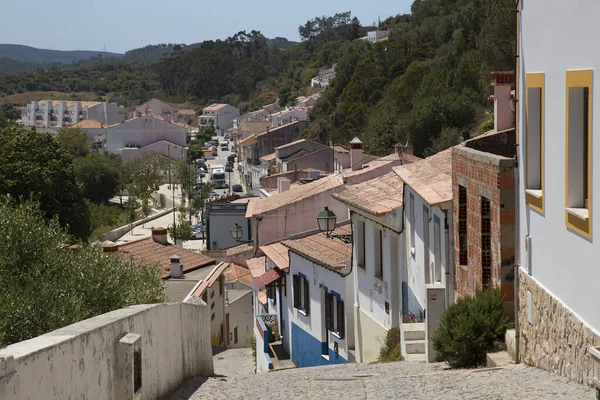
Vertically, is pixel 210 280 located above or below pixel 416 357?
below

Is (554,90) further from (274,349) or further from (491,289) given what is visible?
(274,349)

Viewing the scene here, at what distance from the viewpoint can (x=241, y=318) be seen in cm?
3697

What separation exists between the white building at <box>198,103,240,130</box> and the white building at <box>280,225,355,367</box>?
15206 centimetres

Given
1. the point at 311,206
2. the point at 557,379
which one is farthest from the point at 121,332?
the point at 311,206

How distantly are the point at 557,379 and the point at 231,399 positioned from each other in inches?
158

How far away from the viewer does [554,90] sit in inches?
367

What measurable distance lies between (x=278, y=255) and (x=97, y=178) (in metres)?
69.2

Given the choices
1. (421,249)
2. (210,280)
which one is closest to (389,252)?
(421,249)

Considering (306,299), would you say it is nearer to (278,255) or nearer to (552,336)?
(278,255)

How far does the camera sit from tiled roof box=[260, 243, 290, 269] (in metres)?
25.7

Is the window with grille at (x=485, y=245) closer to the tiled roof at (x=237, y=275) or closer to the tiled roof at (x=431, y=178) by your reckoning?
Result: the tiled roof at (x=431, y=178)

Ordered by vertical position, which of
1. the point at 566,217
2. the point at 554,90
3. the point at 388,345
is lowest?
the point at 388,345

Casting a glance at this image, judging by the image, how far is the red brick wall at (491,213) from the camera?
452 inches

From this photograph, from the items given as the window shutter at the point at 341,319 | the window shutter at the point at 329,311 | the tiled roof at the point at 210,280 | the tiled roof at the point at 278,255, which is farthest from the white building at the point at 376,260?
the tiled roof at the point at 210,280
